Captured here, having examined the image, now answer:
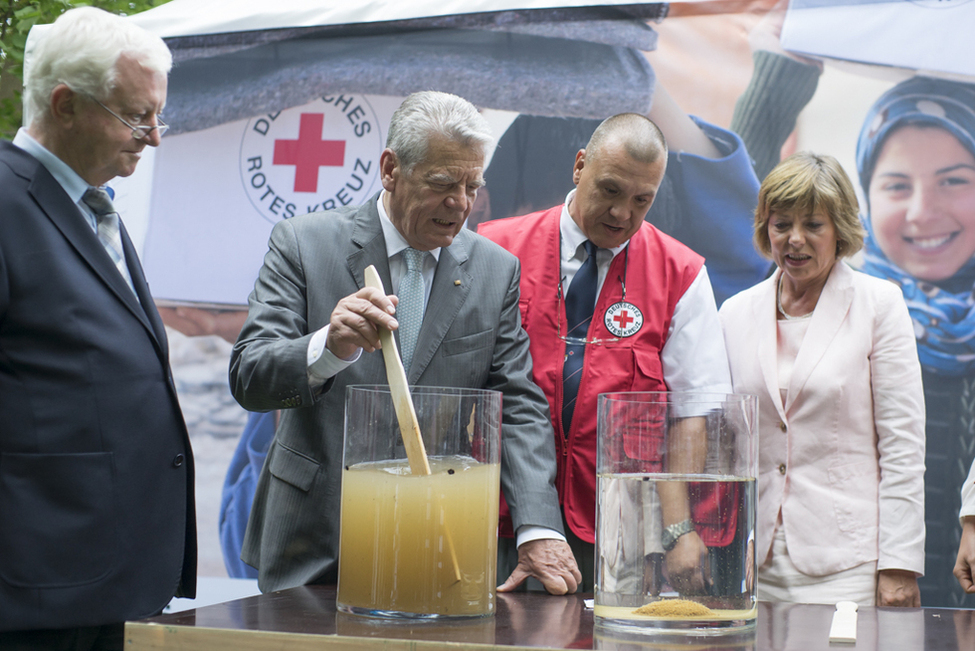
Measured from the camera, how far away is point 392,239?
174 centimetres

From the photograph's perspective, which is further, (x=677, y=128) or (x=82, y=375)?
(x=677, y=128)

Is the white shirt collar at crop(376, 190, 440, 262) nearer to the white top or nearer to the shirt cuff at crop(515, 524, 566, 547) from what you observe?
the shirt cuff at crop(515, 524, 566, 547)

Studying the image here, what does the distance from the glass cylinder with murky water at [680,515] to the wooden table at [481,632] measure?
0.03m

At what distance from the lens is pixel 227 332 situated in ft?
11.3

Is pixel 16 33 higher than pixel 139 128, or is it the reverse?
pixel 16 33

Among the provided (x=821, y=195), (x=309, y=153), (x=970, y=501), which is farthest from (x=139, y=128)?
(x=309, y=153)

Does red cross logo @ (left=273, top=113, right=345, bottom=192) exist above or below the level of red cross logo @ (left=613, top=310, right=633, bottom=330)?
above

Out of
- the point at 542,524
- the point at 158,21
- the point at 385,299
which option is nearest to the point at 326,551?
the point at 542,524

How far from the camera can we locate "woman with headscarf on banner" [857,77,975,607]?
2.74 m

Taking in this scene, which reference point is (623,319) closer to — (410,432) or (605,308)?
(605,308)

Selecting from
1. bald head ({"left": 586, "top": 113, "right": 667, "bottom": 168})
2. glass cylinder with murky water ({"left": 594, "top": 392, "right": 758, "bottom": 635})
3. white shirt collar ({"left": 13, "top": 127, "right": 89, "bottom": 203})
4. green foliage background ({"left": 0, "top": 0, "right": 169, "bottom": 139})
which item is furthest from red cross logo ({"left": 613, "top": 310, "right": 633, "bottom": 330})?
green foliage background ({"left": 0, "top": 0, "right": 169, "bottom": 139})

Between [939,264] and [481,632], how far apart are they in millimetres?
2248

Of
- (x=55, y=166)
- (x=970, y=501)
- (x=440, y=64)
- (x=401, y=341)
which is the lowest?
(x=970, y=501)

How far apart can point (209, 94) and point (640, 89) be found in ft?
5.20
